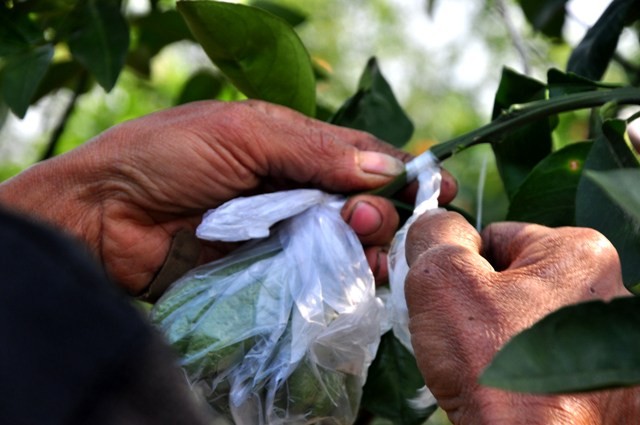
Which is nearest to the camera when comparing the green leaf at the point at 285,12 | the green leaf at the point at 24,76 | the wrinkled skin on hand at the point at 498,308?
the wrinkled skin on hand at the point at 498,308

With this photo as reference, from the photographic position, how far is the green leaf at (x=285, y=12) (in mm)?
1719

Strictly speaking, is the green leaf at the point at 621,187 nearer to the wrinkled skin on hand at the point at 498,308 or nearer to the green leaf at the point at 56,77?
the wrinkled skin on hand at the point at 498,308

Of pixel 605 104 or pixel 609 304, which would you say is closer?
pixel 609 304

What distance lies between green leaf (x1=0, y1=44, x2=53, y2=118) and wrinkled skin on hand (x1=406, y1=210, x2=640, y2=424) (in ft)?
2.16

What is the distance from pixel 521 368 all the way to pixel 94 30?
98 cm

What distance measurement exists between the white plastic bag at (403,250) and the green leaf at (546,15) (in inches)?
17.5

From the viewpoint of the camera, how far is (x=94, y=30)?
57.7 inches

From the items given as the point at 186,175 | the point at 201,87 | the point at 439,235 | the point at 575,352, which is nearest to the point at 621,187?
the point at 575,352

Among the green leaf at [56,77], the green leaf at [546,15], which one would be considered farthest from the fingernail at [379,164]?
the green leaf at [56,77]

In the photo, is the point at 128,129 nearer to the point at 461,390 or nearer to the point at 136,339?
the point at 461,390

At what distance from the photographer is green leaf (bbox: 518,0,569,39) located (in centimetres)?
159

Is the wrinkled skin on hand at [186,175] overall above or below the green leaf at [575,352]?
below

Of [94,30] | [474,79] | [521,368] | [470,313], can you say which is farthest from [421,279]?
[474,79]

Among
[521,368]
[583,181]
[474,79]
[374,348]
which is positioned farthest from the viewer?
[474,79]
